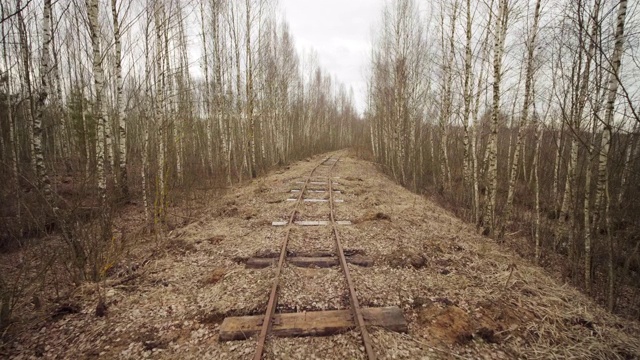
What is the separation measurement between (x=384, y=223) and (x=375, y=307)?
3.63 meters

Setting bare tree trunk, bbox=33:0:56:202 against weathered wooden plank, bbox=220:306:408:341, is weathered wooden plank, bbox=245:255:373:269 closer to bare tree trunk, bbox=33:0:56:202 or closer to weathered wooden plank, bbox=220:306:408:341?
weathered wooden plank, bbox=220:306:408:341

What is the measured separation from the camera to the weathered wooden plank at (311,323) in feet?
10.7

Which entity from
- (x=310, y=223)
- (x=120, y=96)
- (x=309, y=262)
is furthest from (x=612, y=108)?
(x=120, y=96)

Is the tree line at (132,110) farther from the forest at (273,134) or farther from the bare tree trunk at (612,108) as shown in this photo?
the bare tree trunk at (612,108)

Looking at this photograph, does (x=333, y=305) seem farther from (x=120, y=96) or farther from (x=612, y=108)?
(x=120, y=96)

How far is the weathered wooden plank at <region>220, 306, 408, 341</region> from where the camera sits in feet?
10.7

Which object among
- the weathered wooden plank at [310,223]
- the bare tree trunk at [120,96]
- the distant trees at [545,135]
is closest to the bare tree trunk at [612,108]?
the distant trees at [545,135]

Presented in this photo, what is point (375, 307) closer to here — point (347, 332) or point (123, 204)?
point (347, 332)

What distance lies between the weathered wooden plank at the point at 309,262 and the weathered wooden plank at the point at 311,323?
4.68ft

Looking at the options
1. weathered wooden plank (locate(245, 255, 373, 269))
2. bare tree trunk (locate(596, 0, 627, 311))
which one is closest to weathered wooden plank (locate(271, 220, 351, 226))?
weathered wooden plank (locate(245, 255, 373, 269))

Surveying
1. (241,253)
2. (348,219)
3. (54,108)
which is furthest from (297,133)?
(241,253)

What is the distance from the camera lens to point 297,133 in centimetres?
2975

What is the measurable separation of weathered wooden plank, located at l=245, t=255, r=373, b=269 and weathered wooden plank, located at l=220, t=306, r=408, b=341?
142 cm

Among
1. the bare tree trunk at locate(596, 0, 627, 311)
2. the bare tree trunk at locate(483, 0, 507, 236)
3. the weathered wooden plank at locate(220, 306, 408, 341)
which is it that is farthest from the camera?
the bare tree trunk at locate(483, 0, 507, 236)
